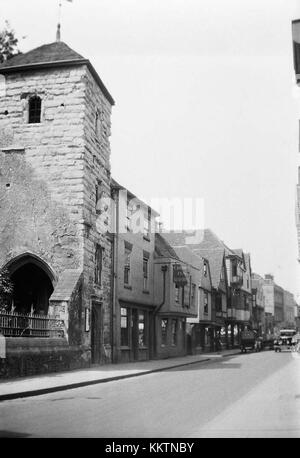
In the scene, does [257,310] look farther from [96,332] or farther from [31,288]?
[31,288]

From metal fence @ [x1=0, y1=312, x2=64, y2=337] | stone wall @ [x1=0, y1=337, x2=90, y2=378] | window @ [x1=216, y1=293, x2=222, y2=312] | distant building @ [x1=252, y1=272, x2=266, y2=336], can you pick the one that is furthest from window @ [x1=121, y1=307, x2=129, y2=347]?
distant building @ [x1=252, y1=272, x2=266, y2=336]

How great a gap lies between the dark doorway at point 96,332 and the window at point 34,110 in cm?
825

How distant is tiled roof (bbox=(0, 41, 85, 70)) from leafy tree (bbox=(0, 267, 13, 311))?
29.1 feet

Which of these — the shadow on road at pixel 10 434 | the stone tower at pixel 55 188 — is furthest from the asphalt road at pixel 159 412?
the stone tower at pixel 55 188

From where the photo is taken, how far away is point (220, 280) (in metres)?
56.1

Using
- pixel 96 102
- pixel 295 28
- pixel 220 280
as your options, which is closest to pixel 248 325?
pixel 220 280

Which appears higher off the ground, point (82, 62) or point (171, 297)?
point (82, 62)

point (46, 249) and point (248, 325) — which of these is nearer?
point (46, 249)

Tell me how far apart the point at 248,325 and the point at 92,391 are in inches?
2426

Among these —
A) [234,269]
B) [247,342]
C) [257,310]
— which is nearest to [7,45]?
[247,342]

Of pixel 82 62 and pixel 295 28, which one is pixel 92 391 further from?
pixel 82 62

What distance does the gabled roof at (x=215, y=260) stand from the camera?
55.7 m

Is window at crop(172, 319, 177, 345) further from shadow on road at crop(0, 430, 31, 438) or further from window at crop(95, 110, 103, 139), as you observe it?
shadow on road at crop(0, 430, 31, 438)

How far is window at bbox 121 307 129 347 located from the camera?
28.9 metres
